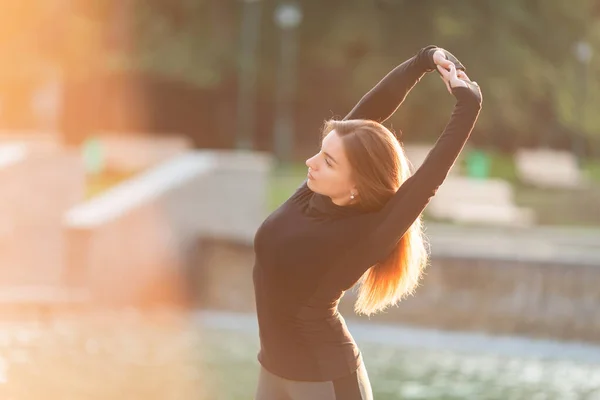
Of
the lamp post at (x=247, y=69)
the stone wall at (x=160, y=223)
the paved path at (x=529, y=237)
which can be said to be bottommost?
the stone wall at (x=160, y=223)

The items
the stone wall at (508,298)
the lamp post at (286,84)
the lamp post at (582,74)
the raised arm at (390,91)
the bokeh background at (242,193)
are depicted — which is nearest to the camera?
the raised arm at (390,91)

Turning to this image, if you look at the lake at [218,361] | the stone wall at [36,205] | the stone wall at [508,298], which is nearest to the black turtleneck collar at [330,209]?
the lake at [218,361]

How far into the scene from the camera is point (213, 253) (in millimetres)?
13680

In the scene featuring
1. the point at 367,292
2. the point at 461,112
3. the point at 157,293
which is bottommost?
the point at 367,292

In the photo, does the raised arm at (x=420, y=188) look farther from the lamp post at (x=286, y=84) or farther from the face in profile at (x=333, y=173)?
the lamp post at (x=286, y=84)

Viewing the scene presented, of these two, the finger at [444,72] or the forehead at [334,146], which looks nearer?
the forehead at [334,146]

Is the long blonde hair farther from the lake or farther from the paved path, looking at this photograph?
the paved path

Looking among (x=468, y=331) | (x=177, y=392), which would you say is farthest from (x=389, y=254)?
(x=468, y=331)

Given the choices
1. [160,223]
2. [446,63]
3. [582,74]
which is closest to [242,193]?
[160,223]

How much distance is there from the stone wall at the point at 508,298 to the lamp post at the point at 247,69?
33.8 metres

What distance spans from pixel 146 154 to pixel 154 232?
87.1 feet

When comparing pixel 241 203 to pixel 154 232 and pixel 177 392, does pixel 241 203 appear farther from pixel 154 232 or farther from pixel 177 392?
pixel 177 392

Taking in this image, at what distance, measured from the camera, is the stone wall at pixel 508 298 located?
12.5 meters

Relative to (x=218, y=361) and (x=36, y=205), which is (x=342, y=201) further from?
(x=36, y=205)
